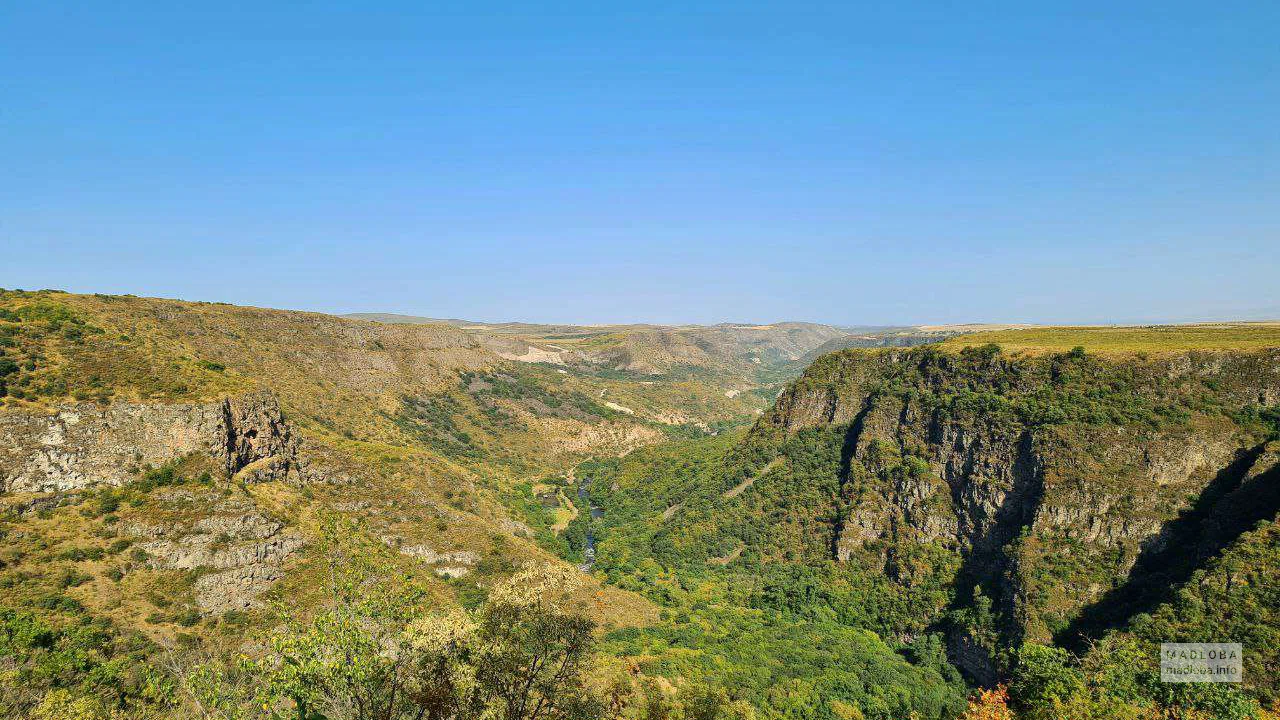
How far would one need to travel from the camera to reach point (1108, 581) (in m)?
63.2

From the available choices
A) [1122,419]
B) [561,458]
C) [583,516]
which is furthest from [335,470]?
[1122,419]

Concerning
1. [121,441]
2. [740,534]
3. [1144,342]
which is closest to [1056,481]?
[1144,342]

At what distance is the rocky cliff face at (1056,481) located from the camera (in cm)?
6253

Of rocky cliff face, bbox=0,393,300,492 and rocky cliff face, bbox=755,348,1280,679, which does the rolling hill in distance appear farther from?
rocky cliff face, bbox=755,348,1280,679

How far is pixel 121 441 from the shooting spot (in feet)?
184

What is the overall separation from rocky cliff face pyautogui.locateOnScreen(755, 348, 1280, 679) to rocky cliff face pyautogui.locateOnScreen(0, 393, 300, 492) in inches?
3311

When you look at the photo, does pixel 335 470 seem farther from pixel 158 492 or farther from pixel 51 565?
pixel 51 565

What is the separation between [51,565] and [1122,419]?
367 feet

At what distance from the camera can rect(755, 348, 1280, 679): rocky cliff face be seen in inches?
2462

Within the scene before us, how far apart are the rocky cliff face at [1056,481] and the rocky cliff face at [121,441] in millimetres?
84087

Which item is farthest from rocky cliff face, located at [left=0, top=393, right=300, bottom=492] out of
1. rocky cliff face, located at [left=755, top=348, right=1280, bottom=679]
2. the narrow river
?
rocky cliff face, located at [left=755, top=348, right=1280, bottom=679]

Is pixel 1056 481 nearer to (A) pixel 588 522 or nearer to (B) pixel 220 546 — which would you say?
(A) pixel 588 522

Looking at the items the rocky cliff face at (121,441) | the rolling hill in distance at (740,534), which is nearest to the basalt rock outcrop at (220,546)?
the rolling hill in distance at (740,534)

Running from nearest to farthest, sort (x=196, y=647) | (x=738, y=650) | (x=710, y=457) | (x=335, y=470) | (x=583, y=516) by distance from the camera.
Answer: (x=196, y=647) → (x=738, y=650) → (x=335, y=470) → (x=583, y=516) → (x=710, y=457)
